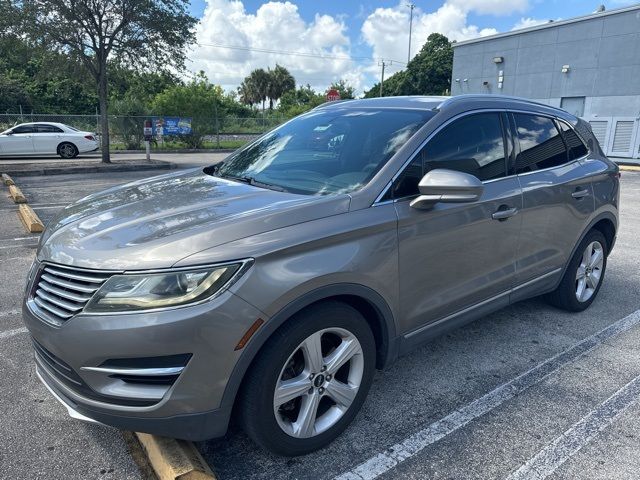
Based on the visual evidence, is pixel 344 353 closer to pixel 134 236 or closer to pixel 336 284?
pixel 336 284

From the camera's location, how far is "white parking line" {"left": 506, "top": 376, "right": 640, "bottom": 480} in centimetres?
247

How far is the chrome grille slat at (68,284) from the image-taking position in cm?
213

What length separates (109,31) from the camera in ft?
51.1

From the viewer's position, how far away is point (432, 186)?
8.73 ft

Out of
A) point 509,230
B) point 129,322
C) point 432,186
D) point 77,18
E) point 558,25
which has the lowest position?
point 129,322

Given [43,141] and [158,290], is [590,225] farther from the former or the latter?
[43,141]

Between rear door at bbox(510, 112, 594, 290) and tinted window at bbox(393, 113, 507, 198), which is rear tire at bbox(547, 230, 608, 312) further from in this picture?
tinted window at bbox(393, 113, 507, 198)

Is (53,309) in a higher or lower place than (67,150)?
lower

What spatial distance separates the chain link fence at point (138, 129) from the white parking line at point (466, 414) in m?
21.9

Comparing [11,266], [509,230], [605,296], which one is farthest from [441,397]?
[11,266]

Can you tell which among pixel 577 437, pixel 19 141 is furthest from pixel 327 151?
pixel 19 141

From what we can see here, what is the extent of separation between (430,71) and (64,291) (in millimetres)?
58994

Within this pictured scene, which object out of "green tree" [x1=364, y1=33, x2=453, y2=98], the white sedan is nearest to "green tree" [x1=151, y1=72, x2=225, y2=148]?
the white sedan

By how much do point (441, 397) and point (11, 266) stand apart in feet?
15.9
